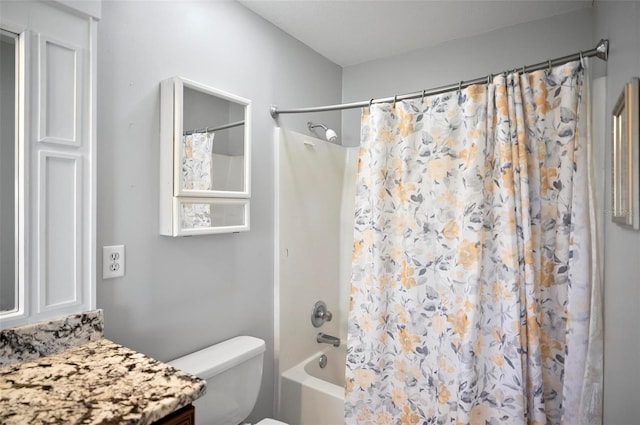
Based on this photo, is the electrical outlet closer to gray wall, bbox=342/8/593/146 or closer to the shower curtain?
the shower curtain

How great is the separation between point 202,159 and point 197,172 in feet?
0.24

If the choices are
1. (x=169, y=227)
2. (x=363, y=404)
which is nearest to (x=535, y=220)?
(x=363, y=404)

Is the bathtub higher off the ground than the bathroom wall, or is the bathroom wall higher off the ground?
the bathroom wall

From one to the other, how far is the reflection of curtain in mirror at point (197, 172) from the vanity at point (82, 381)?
505mm

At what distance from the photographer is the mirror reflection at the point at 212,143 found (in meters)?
1.50

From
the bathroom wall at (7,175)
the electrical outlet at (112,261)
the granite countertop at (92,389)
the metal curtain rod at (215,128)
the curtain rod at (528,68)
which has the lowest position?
the granite countertop at (92,389)

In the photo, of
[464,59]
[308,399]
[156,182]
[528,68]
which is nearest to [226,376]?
[308,399]

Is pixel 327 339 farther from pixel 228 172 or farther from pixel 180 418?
pixel 180 418

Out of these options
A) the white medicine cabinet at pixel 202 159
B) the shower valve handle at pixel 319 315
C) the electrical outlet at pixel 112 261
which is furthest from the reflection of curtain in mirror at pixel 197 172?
the shower valve handle at pixel 319 315

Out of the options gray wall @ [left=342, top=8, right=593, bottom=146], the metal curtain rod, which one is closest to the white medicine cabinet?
the metal curtain rod

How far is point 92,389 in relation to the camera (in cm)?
88

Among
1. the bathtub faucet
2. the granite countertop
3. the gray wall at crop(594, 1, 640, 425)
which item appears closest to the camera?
the granite countertop

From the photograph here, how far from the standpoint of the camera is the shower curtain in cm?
141

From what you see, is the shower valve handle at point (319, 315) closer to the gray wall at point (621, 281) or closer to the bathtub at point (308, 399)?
the bathtub at point (308, 399)
